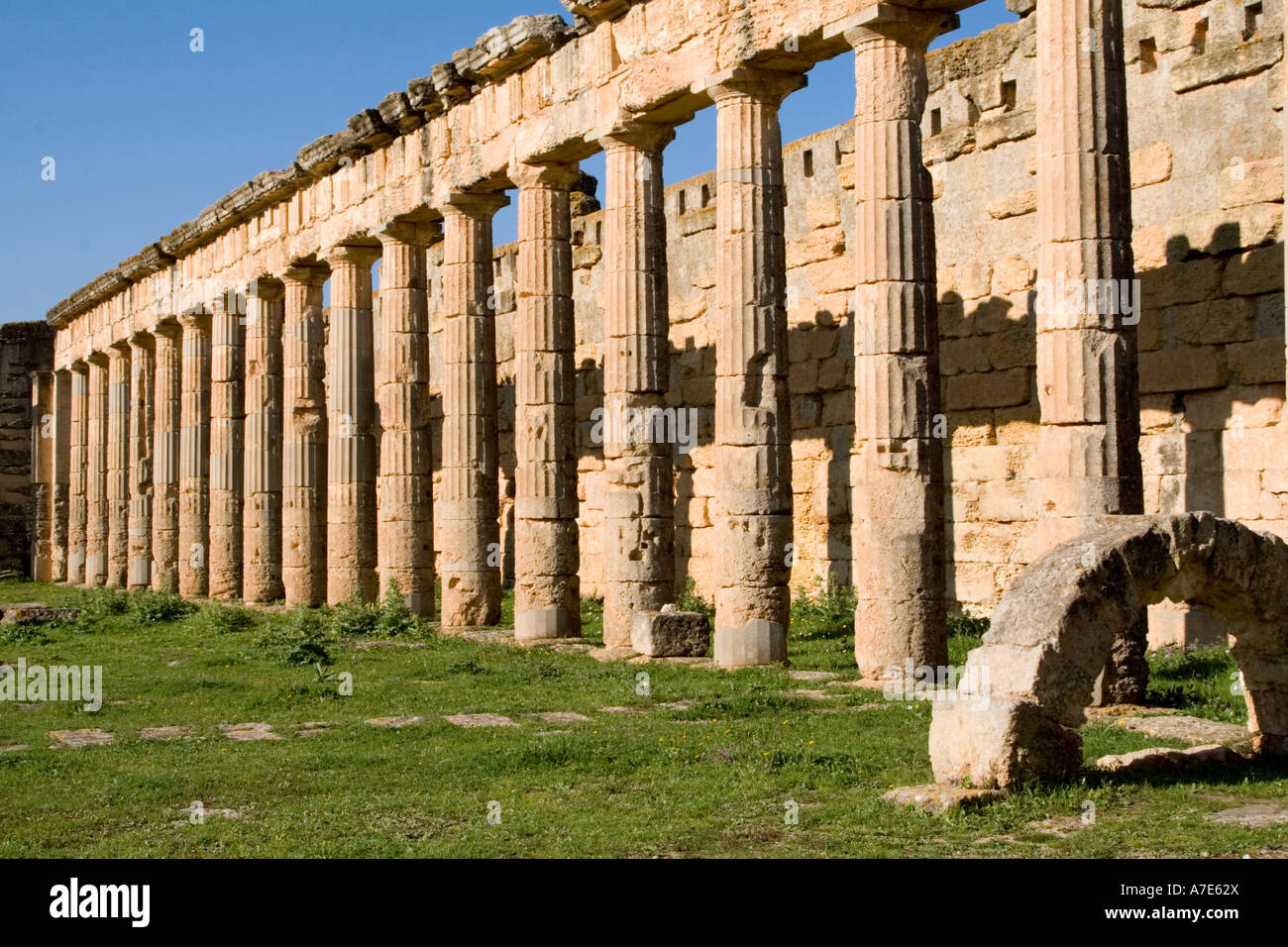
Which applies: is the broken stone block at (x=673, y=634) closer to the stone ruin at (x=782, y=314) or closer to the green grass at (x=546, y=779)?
the green grass at (x=546, y=779)

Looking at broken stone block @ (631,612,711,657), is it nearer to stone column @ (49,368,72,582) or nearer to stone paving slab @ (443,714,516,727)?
stone paving slab @ (443,714,516,727)

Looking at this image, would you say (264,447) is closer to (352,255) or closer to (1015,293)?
(352,255)

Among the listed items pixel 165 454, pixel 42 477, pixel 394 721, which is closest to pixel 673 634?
pixel 394 721

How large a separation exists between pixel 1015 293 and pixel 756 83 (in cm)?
438

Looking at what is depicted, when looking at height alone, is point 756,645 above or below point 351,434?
below

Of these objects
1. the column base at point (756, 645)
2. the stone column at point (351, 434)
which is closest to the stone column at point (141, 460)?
the stone column at point (351, 434)

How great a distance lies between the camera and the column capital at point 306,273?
90.9ft

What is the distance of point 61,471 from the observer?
4297 centimetres

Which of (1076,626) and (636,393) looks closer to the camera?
(1076,626)

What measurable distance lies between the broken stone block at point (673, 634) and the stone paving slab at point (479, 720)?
155 inches

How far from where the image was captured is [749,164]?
1672 cm

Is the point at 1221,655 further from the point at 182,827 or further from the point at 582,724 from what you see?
the point at 182,827

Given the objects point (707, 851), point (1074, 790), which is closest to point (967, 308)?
point (1074, 790)

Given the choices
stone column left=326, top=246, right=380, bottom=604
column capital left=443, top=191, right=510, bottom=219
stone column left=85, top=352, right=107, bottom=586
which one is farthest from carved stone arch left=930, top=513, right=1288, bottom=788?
stone column left=85, top=352, right=107, bottom=586
